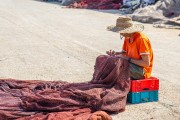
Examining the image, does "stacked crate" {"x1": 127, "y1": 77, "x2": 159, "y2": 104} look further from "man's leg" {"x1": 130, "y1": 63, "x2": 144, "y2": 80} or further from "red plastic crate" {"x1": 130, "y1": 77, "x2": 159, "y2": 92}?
"man's leg" {"x1": 130, "y1": 63, "x2": 144, "y2": 80}

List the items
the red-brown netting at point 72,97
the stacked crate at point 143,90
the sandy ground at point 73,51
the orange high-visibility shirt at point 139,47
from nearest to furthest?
the red-brown netting at point 72,97 → the orange high-visibility shirt at point 139,47 → the stacked crate at point 143,90 → the sandy ground at point 73,51

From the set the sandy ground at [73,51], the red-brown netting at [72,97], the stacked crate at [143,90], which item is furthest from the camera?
the sandy ground at [73,51]

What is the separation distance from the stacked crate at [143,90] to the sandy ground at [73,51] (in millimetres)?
108

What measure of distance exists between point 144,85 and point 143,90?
78 mm

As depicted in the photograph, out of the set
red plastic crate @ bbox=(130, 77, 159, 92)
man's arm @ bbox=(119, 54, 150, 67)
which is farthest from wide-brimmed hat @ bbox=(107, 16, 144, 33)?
red plastic crate @ bbox=(130, 77, 159, 92)

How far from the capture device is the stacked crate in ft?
21.0

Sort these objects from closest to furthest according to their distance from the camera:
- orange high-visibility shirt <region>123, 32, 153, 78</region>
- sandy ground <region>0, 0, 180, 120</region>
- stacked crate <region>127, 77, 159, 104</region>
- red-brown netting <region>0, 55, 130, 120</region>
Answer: red-brown netting <region>0, 55, 130, 120</region>
orange high-visibility shirt <region>123, 32, 153, 78</region>
stacked crate <region>127, 77, 159, 104</region>
sandy ground <region>0, 0, 180, 120</region>

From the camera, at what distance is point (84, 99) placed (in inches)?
233

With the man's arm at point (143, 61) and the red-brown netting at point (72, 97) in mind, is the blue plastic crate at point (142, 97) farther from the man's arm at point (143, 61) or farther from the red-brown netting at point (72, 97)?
the man's arm at point (143, 61)

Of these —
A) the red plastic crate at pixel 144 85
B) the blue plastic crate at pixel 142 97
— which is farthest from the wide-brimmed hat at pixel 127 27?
the blue plastic crate at pixel 142 97

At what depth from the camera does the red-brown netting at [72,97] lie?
5578mm

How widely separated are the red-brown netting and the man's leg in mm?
159

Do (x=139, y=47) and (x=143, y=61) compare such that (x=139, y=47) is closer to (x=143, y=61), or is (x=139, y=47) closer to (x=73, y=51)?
(x=143, y=61)

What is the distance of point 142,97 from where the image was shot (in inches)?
255
